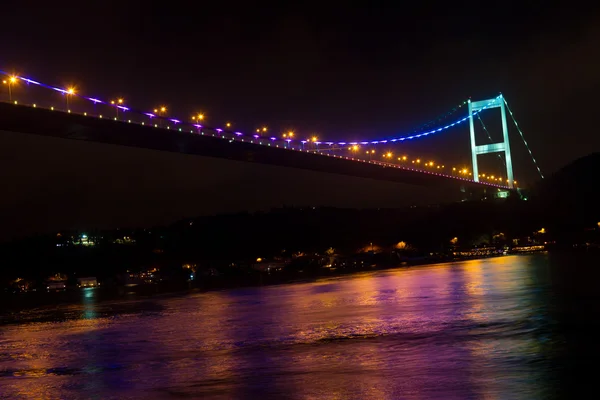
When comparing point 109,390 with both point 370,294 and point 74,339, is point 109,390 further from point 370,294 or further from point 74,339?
point 370,294

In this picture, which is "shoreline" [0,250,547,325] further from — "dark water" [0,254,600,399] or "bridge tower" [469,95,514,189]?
"bridge tower" [469,95,514,189]

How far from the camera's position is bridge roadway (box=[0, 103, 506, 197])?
30.5 meters

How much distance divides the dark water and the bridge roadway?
16475mm

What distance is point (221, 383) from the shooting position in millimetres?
7234

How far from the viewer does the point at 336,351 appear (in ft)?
28.6

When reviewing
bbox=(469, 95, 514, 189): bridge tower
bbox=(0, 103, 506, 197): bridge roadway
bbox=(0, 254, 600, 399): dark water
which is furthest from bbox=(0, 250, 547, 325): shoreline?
bbox=(469, 95, 514, 189): bridge tower

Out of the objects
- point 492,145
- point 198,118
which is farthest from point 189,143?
point 492,145

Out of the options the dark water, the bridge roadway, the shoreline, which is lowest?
the dark water

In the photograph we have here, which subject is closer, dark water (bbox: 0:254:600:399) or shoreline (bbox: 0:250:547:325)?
dark water (bbox: 0:254:600:399)

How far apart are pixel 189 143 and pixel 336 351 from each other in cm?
3185

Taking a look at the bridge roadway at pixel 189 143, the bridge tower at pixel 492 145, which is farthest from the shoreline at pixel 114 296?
the bridge tower at pixel 492 145

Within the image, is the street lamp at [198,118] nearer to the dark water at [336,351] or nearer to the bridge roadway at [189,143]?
the bridge roadway at [189,143]

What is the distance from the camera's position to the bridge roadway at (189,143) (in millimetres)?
30484

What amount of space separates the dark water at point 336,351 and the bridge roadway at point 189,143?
54.1 ft
